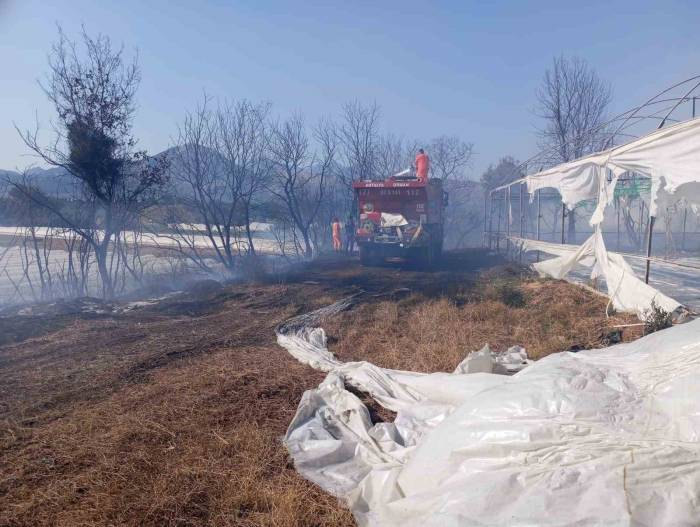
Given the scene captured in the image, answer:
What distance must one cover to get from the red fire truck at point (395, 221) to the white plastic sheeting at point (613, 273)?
17.3 ft

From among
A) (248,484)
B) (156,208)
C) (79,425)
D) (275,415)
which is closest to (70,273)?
(156,208)

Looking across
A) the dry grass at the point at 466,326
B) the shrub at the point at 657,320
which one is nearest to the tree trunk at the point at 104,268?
the dry grass at the point at 466,326

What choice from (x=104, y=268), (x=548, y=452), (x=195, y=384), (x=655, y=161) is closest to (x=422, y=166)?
(x=655, y=161)

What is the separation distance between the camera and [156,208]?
1703 cm

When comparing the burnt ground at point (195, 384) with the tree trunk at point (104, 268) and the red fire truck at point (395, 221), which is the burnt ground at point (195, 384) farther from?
the red fire truck at point (395, 221)

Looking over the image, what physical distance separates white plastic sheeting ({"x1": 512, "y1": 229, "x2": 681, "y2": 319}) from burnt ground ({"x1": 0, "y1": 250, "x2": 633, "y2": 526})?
39 cm

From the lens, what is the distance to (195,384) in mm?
5262

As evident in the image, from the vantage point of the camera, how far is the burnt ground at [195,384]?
3043 millimetres

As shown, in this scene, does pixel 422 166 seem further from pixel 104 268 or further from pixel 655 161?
pixel 104 268

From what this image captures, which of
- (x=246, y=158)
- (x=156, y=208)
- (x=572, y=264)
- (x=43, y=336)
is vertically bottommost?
(x=43, y=336)

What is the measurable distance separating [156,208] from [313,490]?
15821 millimetres

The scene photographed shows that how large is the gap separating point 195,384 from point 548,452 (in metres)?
4.01

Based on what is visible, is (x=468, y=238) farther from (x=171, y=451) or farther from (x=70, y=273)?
(x=171, y=451)

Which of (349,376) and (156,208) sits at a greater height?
(156,208)
